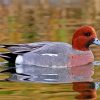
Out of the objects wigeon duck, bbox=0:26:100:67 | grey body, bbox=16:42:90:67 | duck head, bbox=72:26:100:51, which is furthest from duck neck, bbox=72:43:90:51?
grey body, bbox=16:42:90:67

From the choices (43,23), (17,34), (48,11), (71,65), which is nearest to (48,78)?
(71,65)

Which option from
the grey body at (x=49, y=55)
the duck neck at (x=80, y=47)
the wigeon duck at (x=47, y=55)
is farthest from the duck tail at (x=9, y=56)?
the duck neck at (x=80, y=47)

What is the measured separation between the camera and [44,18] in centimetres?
1594

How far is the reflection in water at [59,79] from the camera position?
8.29m

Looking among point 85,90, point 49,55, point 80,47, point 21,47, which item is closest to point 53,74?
point 49,55

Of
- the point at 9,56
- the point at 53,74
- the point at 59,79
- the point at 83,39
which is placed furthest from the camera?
the point at 83,39

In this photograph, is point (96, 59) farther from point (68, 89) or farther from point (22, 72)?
point (68, 89)

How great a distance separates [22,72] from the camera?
10.2 metres

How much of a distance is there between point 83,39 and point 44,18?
15.4ft

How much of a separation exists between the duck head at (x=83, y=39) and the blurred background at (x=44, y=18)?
1.36 m

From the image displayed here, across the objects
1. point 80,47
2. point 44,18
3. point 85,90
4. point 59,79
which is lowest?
point 85,90

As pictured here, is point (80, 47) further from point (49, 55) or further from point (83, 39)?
point (49, 55)

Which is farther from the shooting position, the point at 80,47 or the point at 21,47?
the point at 80,47

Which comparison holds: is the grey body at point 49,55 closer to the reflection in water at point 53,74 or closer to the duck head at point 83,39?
the reflection in water at point 53,74
